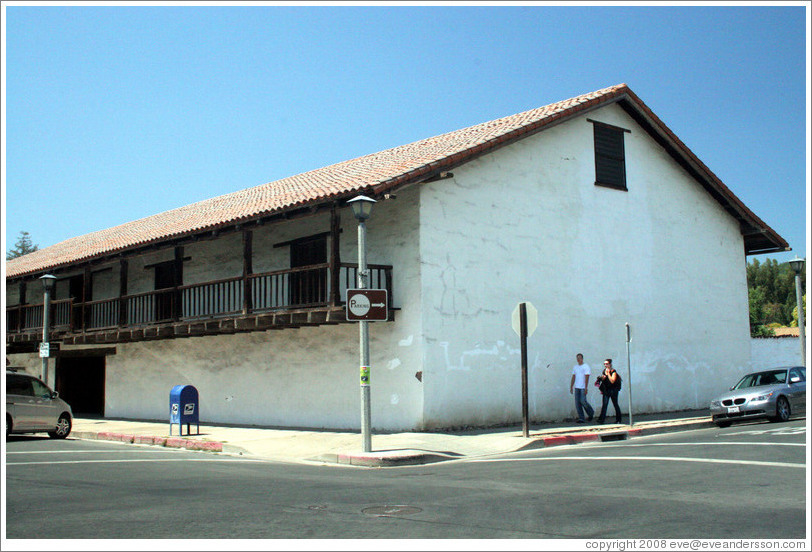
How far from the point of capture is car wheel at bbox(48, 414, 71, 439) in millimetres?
18484

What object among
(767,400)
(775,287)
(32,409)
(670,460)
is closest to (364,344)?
(670,460)

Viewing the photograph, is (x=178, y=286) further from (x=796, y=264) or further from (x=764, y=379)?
(x=796, y=264)

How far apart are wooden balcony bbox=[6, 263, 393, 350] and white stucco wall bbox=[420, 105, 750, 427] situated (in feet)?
5.89

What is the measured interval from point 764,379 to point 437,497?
43.4 feet

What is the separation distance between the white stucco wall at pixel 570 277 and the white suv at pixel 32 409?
28.8 feet

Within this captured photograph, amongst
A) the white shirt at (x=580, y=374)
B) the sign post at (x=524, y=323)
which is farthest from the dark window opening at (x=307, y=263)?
the white shirt at (x=580, y=374)

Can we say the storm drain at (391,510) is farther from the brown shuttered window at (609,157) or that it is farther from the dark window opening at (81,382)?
the dark window opening at (81,382)

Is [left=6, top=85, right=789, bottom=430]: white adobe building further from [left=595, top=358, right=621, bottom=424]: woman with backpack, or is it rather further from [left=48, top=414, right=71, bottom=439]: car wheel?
[left=48, top=414, right=71, bottom=439]: car wheel

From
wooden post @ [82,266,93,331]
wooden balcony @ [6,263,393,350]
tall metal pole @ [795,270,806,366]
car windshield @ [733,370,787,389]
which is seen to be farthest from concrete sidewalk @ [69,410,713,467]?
wooden post @ [82,266,93,331]

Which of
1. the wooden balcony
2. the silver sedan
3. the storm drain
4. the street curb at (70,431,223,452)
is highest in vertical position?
the wooden balcony

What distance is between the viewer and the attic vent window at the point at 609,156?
2134 cm

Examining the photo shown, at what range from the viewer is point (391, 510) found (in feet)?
23.7

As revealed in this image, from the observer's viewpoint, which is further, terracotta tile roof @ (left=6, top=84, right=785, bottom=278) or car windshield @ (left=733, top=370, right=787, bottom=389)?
car windshield @ (left=733, top=370, right=787, bottom=389)

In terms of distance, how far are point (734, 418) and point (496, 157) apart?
7.87 m
